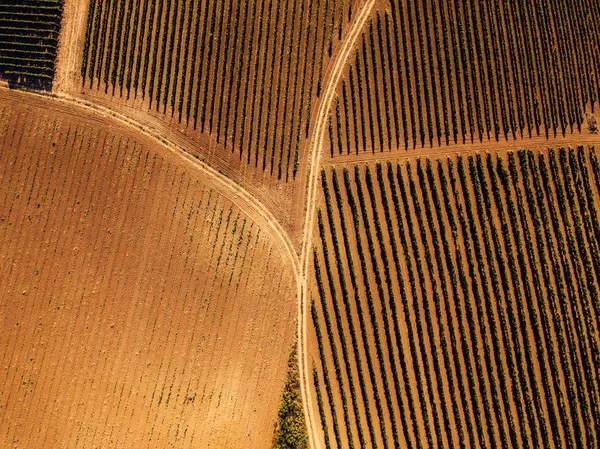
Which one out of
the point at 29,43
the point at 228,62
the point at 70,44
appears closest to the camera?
the point at 29,43

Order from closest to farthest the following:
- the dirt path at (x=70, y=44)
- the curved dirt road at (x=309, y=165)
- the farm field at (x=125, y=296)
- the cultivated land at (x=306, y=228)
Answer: the cultivated land at (x=306, y=228), the farm field at (x=125, y=296), the curved dirt road at (x=309, y=165), the dirt path at (x=70, y=44)

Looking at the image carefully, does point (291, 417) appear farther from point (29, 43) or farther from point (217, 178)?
point (29, 43)

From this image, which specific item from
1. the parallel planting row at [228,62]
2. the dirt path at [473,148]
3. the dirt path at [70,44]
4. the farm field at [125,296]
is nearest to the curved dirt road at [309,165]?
the farm field at [125,296]

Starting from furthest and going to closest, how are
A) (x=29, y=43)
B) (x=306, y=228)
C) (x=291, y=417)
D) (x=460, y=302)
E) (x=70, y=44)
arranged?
(x=70, y=44) < (x=29, y=43) < (x=306, y=228) < (x=460, y=302) < (x=291, y=417)

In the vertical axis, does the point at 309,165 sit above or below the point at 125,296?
above

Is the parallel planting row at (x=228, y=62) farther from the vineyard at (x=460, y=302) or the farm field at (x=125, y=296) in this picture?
the vineyard at (x=460, y=302)

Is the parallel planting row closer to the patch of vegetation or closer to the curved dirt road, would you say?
the curved dirt road

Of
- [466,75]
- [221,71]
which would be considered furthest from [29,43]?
[466,75]

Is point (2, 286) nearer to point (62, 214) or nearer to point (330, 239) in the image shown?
point (62, 214)
